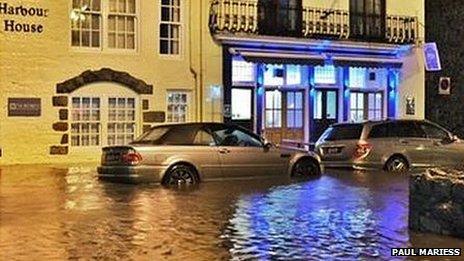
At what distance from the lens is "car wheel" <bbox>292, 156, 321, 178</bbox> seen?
18.3 meters

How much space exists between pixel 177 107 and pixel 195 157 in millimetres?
9180

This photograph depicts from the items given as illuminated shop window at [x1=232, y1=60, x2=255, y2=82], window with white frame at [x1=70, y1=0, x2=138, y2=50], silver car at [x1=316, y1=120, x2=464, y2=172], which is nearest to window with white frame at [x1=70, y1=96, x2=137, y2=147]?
window with white frame at [x1=70, y1=0, x2=138, y2=50]

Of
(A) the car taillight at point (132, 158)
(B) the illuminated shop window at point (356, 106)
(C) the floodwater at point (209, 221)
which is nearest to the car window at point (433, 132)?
(C) the floodwater at point (209, 221)

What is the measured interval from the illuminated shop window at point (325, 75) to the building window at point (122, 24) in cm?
733

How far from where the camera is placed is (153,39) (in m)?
25.0

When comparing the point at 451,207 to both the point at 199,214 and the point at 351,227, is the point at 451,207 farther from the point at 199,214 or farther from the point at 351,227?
the point at 199,214

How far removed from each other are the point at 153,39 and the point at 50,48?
129 inches

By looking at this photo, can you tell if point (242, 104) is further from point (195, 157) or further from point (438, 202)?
point (438, 202)

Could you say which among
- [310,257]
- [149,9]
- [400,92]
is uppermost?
[149,9]

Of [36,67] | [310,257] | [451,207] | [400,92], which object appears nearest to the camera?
[310,257]

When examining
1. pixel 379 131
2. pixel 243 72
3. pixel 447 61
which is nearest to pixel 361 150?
pixel 379 131

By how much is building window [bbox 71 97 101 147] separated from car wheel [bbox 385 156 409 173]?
8.94 meters

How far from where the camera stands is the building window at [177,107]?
2555cm

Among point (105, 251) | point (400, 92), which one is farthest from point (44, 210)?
point (400, 92)
